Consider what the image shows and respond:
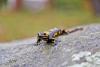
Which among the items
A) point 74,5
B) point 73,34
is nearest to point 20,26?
point 73,34

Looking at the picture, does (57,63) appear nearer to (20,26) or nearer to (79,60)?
(79,60)

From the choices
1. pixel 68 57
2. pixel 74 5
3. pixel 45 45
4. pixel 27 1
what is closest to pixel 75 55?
pixel 68 57

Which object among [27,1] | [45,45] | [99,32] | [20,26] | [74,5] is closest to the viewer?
[45,45]

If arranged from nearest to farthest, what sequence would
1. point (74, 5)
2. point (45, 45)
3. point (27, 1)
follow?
point (45, 45)
point (74, 5)
point (27, 1)

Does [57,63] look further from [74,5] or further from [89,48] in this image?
[74,5]

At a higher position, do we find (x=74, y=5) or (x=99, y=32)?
(x=74, y=5)

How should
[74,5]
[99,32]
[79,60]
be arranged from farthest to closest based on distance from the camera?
[74,5], [99,32], [79,60]

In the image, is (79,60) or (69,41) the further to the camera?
(69,41)
